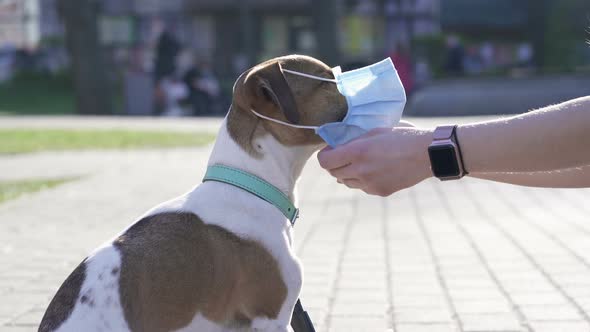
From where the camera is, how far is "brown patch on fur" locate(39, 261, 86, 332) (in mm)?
3355

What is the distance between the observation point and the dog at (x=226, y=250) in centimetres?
341

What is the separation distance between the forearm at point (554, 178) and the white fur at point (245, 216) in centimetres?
93

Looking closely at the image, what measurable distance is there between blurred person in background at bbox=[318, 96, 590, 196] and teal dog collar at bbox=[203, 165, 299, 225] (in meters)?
0.28

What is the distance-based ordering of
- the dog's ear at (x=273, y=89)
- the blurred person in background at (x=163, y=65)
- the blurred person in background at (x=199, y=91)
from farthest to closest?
the blurred person in background at (x=163, y=65)
the blurred person in background at (x=199, y=91)
the dog's ear at (x=273, y=89)

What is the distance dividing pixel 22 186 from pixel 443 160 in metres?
8.35

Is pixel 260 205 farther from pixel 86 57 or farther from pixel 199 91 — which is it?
pixel 86 57

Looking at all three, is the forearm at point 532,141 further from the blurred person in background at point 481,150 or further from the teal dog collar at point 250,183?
the teal dog collar at point 250,183

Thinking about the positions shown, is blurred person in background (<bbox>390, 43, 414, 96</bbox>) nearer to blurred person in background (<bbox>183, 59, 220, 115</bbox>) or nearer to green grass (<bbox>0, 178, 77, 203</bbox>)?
blurred person in background (<bbox>183, 59, 220, 115</bbox>)

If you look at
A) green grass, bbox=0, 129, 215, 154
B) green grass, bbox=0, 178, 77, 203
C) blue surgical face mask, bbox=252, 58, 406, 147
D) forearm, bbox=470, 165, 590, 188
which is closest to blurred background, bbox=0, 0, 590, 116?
green grass, bbox=0, 129, 215, 154

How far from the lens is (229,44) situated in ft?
138

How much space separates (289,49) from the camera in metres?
43.2

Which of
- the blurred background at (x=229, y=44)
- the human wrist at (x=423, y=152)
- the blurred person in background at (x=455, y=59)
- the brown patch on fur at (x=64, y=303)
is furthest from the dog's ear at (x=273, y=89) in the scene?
the blurred person in background at (x=455, y=59)

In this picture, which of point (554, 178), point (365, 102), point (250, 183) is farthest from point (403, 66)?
point (250, 183)

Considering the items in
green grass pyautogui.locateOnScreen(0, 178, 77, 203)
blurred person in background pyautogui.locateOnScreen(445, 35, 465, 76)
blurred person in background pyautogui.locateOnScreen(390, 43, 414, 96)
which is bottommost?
blurred person in background pyautogui.locateOnScreen(445, 35, 465, 76)
